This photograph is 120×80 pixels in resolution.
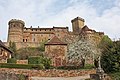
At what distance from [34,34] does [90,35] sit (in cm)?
2272

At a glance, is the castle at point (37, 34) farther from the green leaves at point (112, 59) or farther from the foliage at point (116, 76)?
the foliage at point (116, 76)

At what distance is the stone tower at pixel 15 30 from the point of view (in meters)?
90.9

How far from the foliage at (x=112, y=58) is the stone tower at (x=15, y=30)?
197 feet

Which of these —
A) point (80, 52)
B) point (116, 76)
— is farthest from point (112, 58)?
point (80, 52)

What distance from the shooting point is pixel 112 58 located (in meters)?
33.0

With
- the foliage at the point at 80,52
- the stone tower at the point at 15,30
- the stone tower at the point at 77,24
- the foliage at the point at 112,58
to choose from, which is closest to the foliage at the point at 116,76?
the foliage at the point at 112,58

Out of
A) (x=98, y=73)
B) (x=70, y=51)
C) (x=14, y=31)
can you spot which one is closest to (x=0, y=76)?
(x=98, y=73)

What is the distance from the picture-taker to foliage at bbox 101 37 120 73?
1283 inches

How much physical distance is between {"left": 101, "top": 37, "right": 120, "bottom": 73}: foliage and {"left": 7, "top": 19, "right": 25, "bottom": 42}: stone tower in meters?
59.9

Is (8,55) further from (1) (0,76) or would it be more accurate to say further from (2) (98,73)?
(2) (98,73)

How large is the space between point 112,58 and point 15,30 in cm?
6399

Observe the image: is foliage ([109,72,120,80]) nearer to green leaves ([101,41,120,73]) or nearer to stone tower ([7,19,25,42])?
green leaves ([101,41,120,73])

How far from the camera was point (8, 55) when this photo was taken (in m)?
50.7

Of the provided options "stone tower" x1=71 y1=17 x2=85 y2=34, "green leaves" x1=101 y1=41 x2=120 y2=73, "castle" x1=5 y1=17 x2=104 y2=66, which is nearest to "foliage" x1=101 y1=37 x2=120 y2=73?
"green leaves" x1=101 y1=41 x2=120 y2=73
